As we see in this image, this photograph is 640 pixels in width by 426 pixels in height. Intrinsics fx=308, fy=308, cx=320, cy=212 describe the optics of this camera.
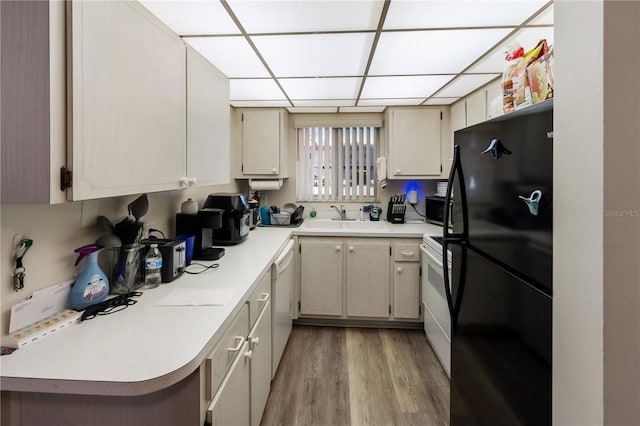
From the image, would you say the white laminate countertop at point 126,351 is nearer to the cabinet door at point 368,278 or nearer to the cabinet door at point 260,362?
the cabinet door at point 260,362

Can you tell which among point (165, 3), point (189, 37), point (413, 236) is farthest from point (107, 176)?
point (413, 236)

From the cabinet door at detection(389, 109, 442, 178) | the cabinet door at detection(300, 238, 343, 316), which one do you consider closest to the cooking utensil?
the cabinet door at detection(300, 238, 343, 316)

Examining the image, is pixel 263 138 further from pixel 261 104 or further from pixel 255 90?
pixel 255 90

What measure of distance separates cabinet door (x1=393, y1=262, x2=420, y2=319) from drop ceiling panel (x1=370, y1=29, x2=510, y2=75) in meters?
1.60

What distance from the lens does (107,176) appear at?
99 cm

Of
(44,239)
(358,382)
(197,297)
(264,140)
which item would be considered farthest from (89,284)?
(264,140)

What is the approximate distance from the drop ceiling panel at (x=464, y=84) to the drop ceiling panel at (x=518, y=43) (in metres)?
0.12

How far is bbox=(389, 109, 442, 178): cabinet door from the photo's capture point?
307 cm

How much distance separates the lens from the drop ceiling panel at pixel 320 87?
2307mm

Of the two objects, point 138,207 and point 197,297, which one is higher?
point 138,207

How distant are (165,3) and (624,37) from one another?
1.58m

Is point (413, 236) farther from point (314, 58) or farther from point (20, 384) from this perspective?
point (20, 384)

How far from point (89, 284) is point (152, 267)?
255mm

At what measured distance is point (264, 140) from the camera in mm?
3154
